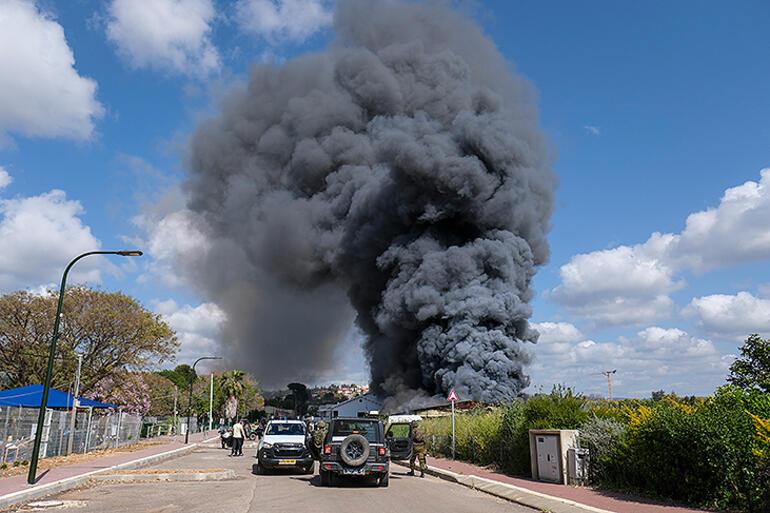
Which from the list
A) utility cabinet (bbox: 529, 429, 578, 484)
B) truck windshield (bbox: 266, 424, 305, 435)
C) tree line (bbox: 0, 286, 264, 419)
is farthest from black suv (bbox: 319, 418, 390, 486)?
tree line (bbox: 0, 286, 264, 419)

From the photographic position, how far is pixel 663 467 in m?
10.6

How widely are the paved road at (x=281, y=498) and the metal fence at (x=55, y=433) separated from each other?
21.9 feet

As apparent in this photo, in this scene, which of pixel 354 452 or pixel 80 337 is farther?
pixel 80 337

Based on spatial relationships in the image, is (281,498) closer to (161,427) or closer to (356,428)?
(356,428)

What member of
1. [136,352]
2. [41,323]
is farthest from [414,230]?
[41,323]

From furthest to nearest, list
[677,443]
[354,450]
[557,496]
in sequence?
1. [354,450]
2. [557,496]
3. [677,443]

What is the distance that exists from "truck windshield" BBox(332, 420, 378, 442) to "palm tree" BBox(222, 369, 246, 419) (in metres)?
57.6

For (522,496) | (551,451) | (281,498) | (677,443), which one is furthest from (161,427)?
(677,443)

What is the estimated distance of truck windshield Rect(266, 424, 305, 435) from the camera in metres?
18.4

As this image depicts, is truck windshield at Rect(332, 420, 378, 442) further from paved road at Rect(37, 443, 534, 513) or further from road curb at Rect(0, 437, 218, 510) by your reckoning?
road curb at Rect(0, 437, 218, 510)

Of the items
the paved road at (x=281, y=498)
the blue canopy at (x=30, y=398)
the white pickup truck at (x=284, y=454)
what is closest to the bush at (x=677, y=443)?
the paved road at (x=281, y=498)

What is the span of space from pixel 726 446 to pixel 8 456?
63.4 ft

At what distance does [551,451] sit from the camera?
13695mm

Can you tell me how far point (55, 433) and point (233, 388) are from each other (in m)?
47.2
